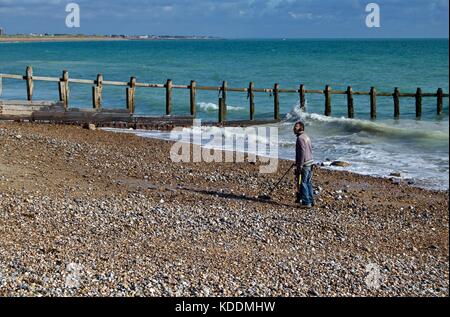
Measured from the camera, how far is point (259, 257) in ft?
31.0

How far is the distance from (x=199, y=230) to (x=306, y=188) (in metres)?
2.93

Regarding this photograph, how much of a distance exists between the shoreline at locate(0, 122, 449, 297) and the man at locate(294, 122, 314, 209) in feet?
1.05

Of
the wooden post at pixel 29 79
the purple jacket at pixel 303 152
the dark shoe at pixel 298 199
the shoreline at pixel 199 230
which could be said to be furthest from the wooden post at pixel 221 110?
the purple jacket at pixel 303 152

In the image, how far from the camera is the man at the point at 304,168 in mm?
12781

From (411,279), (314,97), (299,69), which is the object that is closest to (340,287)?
(411,279)

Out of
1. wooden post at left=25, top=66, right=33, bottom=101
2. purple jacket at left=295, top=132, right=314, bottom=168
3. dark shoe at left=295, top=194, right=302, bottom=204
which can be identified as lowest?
dark shoe at left=295, top=194, right=302, bottom=204

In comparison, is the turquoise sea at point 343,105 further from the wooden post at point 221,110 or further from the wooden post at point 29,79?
the wooden post at point 29,79

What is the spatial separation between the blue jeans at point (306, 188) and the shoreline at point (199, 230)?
12.3 inches

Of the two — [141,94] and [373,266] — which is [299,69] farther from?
[373,266]

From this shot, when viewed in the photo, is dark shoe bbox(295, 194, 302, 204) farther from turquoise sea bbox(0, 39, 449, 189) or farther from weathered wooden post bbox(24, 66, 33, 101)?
weathered wooden post bbox(24, 66, 33, 101)

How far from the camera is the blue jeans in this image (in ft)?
42.4

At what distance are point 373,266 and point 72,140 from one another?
1232cm

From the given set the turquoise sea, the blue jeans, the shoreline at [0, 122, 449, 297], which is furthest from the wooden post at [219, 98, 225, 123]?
the blue jeans

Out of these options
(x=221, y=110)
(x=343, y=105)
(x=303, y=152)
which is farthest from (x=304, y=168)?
(x=343, y=105)
